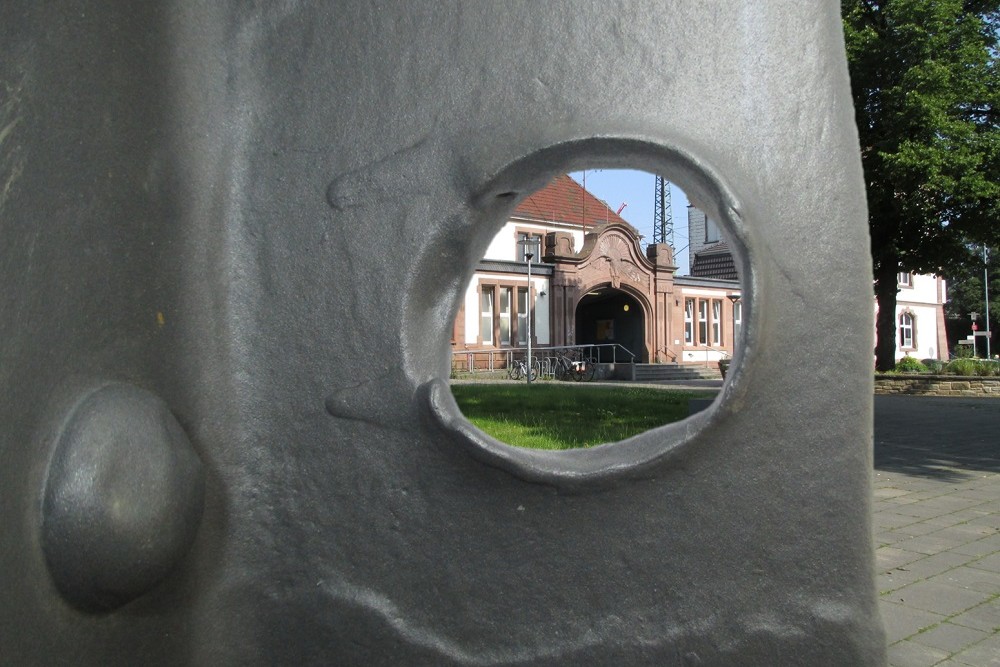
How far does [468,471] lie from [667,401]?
39.4 feet

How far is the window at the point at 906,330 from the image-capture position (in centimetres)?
4269

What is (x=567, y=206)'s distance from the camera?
36281 mm

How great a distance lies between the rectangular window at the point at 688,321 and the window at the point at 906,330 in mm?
15343

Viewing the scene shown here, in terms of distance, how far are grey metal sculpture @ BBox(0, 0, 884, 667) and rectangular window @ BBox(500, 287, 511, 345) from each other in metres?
26.0

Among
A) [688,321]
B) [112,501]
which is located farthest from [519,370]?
[112,501]

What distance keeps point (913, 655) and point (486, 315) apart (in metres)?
24.8

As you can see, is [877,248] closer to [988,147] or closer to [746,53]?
[988,147]

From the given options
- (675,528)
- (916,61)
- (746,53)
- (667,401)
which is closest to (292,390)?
(675,528)

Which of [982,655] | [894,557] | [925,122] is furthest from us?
[925,122]

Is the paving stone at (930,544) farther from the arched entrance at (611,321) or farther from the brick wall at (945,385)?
the arched entrance at (611,321)

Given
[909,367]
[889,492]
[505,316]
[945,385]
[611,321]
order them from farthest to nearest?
[611,321]
[505,316]
[909,367]
[945,385]
[889,492]

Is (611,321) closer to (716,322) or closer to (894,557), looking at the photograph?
(716,322)

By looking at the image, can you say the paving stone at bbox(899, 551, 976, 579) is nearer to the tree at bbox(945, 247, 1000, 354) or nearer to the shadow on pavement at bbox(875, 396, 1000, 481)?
the shadow on pavement at bbox(875, 396, 1000, 481)

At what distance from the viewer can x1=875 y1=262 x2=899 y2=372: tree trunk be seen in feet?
60.4
